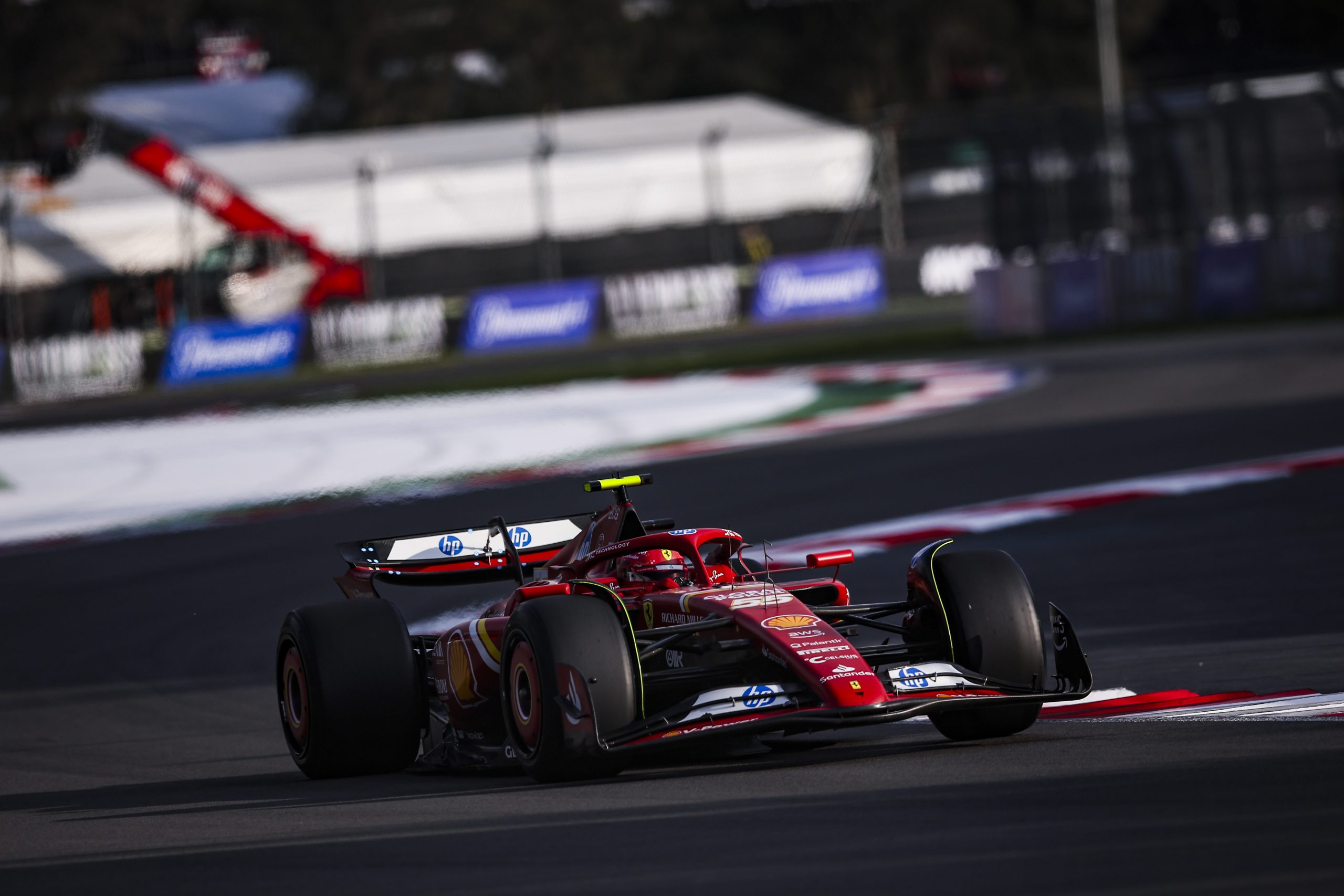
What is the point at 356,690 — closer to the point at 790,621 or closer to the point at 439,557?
the point at 439,557

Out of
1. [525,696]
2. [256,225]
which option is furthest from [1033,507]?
[256,225]

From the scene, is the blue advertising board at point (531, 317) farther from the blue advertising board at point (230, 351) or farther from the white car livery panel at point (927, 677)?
the white car livery panel at point (927, 677)

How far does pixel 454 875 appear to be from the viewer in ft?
16.6

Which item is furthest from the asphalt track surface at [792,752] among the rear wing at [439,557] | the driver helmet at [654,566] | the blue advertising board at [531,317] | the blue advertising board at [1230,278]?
the blue advertising board at [531,317]

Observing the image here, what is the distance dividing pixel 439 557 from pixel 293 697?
0.94 m

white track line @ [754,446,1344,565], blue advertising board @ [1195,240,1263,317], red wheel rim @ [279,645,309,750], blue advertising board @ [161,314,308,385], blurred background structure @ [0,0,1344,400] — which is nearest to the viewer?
red wheel rim @ [279,645,309,750]

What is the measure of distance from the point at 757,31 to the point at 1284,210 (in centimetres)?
3782

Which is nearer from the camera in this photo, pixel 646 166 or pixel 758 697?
pixel 758 697

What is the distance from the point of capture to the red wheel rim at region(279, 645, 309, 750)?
24.4 feet

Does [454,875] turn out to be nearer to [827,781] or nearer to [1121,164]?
[827,781]

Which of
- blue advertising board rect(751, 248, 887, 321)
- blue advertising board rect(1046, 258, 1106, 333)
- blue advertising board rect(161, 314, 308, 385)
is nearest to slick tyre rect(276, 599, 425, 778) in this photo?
blue advertising board rect(1046, 258, 1106, 333)

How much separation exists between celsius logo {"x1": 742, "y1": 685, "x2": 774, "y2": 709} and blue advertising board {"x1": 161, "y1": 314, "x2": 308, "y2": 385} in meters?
24.9

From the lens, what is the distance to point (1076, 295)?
87.4 ft

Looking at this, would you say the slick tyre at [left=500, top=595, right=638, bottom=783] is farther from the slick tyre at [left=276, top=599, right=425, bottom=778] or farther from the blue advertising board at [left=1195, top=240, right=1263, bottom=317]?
the blue advertising board at [left=1195, top=240, right=1263, bottom=317]
